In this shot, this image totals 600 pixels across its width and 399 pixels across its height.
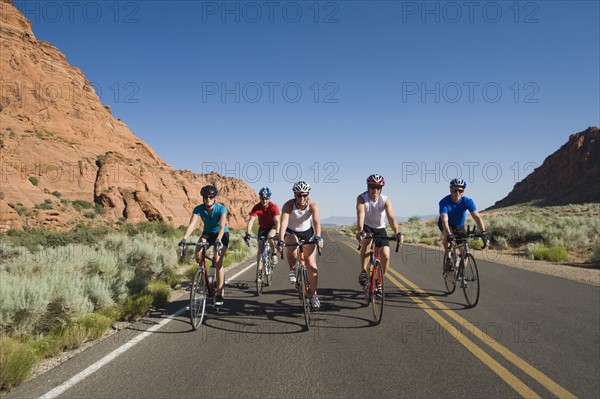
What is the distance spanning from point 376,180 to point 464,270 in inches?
114

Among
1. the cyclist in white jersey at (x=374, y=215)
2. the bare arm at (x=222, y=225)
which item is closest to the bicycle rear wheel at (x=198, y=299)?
the bare arm at (x=222, y=225)

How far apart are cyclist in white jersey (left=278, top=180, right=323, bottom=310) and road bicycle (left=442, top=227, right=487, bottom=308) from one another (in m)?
3.08

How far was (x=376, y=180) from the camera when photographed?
706cm

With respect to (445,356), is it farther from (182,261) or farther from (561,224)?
(561,224)

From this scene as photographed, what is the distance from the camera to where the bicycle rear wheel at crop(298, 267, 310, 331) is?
6.08 m

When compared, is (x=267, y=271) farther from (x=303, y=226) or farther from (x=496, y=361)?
(x=496, y=361)

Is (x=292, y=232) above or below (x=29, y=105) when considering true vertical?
below

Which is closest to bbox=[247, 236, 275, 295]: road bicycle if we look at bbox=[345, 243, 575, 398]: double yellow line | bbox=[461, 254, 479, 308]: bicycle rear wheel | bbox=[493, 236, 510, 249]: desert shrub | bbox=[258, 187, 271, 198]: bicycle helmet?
bbox=[258, 187, 271, 198]: bicycle helmet

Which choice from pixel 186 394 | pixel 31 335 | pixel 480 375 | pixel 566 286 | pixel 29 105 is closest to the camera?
pixel 186 394

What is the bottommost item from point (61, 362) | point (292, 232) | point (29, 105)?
point (61, 362)

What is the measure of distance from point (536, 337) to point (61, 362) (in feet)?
21.1

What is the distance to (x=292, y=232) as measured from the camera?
7.29 m

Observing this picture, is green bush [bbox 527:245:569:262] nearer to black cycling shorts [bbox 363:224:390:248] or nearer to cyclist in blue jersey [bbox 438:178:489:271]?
cyclist in blue jersey [bbox 438:178:489:271]

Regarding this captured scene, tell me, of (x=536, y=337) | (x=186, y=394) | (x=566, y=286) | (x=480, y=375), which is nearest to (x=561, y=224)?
(x=566, y=286)
